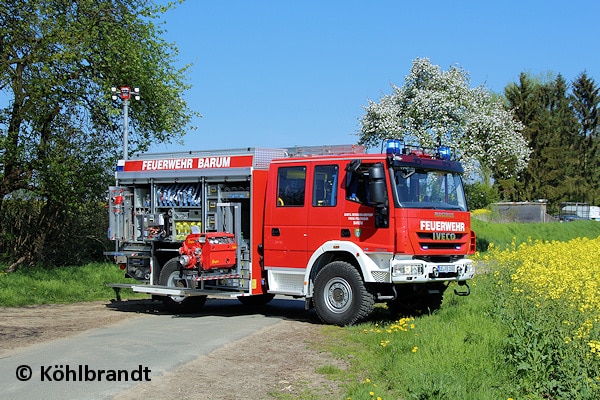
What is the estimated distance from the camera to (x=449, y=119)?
3114cm

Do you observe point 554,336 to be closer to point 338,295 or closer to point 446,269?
point 446,269

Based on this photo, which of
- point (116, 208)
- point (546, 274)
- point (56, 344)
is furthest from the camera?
point (116, 208)

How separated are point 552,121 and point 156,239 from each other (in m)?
58.7

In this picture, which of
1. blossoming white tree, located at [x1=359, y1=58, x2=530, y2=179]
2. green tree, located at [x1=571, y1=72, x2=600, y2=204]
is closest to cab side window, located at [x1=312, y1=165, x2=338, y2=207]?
blossoming white tree, located at [x1=359, y1=58, x2=530, y2=179]

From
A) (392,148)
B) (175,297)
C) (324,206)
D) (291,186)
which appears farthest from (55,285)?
(392,148)

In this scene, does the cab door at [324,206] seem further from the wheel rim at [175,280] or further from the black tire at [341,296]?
the wheel rim at [175,280]

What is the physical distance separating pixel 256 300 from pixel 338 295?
357cm

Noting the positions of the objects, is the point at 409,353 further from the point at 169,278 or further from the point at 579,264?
the point at 169,278

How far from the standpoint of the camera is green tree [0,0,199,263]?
19156 mm

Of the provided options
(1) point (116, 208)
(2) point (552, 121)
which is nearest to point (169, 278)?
(1) point (116, 208)

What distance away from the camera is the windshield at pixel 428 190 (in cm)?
1198

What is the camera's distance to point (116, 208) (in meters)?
15.7

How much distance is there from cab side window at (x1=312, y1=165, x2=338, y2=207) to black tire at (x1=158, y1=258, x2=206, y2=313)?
362cm

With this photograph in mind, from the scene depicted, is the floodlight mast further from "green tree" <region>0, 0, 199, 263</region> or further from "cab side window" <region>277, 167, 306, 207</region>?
"cab side window" <region>277, 167, 306, 207</region>
